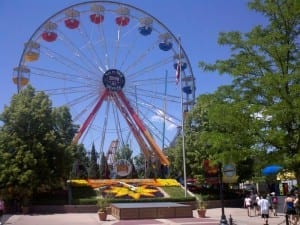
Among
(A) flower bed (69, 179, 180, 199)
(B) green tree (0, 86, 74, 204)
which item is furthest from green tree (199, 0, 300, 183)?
(A) flower bed (69, 179, 180, 199)

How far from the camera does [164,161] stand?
177 ft

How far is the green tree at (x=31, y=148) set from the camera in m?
38.1

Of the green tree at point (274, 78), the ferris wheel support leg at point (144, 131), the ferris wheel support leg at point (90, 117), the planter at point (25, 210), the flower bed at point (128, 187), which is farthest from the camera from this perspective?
the ferris wheel support leg at point (144, 131)

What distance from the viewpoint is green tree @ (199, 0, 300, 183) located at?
15.6 metres

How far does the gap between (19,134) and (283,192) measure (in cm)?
3268

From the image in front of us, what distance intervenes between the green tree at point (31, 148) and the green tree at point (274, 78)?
24663 mm

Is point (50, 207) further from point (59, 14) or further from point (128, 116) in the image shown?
point (59, 14)

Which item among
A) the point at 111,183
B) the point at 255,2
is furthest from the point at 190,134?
the point at 255,2

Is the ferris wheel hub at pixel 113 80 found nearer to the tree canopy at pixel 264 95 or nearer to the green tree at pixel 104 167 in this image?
the green tree at pixel 104 167

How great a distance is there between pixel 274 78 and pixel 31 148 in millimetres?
27673

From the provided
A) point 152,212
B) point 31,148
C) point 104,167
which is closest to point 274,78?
point 152,212

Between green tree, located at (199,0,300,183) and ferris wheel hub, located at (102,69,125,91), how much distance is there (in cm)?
3482

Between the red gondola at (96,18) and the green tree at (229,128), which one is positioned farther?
the red gondola at (96,18)

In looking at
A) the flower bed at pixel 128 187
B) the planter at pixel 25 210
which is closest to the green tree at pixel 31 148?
the planter at pixel 25 210
